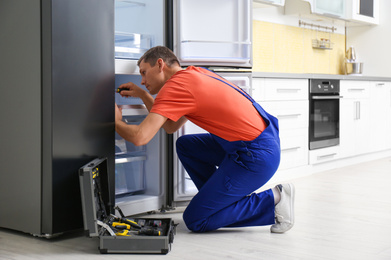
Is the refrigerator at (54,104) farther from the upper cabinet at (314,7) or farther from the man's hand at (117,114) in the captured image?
the upper cabinet at (314,7)

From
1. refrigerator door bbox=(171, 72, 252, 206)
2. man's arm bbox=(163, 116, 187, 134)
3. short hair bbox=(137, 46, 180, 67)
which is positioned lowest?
refrigerator door bbox=(171, 72, 252, 206)

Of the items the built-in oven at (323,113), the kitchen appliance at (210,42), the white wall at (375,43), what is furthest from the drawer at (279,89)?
the white wall at (375,43)

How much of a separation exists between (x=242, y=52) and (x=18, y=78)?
4.69ft

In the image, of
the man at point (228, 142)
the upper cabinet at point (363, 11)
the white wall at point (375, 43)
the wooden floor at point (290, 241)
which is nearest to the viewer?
the wooden floor at point (290, 241)

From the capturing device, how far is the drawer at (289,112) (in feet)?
13.9

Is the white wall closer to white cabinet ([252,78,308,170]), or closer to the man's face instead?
white cabinet ([252,78,308,170])

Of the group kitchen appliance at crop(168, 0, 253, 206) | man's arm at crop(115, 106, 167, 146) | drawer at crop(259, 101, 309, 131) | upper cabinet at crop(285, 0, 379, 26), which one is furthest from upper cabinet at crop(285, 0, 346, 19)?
man's arm at crop(115, 106, 167, 146)

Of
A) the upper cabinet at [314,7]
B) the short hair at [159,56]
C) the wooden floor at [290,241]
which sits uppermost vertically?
the upper cabinet at [314,7]

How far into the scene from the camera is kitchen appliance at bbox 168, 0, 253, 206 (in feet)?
10.3

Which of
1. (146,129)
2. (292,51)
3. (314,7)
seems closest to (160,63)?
(146,129)

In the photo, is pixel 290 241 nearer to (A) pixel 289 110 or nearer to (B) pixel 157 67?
(B) pixel 157 67

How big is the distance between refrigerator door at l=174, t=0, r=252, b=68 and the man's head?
409mm

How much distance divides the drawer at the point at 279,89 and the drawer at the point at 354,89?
73 centimetres

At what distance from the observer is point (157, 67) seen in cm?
268
